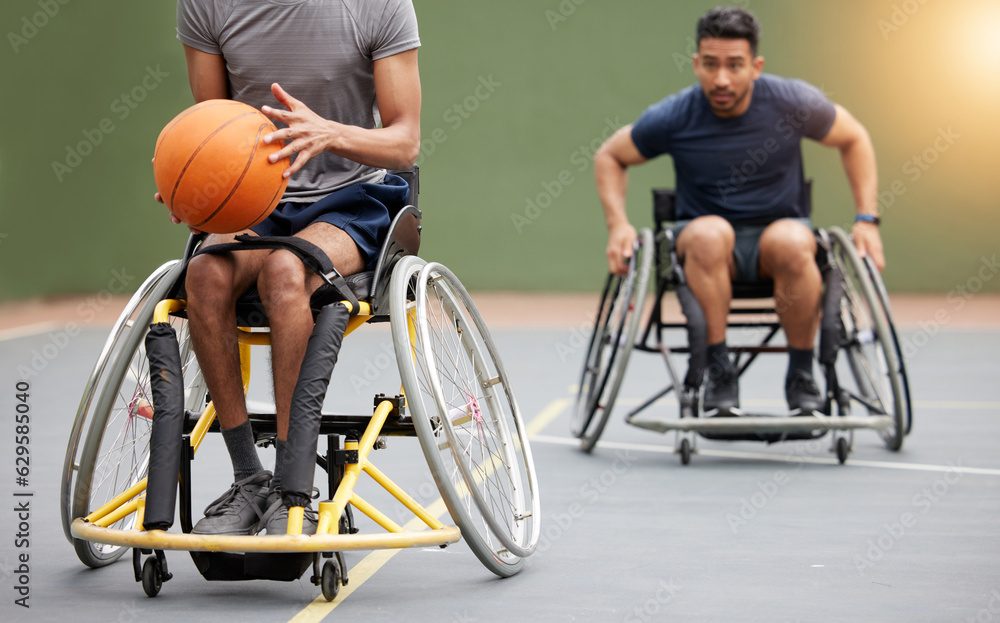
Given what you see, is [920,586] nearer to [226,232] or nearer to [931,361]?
[226,232]

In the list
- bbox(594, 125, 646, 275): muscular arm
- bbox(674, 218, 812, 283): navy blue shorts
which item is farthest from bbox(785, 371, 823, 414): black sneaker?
bbox(594, 125, 646, 275): muscular arm

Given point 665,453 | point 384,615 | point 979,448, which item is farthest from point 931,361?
point 384,615

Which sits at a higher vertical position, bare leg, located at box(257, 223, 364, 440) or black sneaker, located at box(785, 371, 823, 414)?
bare leg, located at box(257, 223, 364, 440)

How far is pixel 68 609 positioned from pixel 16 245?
822 cm

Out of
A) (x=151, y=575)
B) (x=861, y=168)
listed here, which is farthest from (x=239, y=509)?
(x=861, y=168)

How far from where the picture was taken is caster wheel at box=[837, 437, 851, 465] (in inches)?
153

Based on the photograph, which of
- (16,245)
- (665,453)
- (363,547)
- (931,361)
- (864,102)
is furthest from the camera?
(864,102)

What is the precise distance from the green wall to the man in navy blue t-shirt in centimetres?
637

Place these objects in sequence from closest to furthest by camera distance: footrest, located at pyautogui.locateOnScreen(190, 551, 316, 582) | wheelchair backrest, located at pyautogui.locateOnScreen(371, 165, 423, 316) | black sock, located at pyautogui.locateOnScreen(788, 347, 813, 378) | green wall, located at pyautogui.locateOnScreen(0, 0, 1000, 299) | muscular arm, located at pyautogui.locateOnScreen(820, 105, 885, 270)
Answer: footrest, located at pyautogui.locateOnScreen(190, 551, 316, 582) → wheelchair backrest, located at pyautogui.locateOnScreen(371, 165, 423, 316) → black sock, located at pyautogui.locateOnScreen(788, 347, 813, 378) → muscular arm, located at pyautogui.locateOnScreen(820, 105, 885, 270) → green wall, located at pyautogui.locateOnScreen(0, 0, 1000, 299)

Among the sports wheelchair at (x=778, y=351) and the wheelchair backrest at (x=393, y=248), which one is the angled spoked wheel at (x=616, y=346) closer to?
the sports wheelchair at (x=778, y=351)

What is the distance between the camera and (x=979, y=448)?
4180mm

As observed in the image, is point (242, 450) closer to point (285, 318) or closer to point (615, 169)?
point (285, 318)

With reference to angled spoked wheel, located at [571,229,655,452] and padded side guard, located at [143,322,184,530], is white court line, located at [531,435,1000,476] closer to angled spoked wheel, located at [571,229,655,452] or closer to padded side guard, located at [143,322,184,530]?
angled spoked wheel, located at [571,229,655,452]

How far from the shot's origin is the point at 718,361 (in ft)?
12.9
